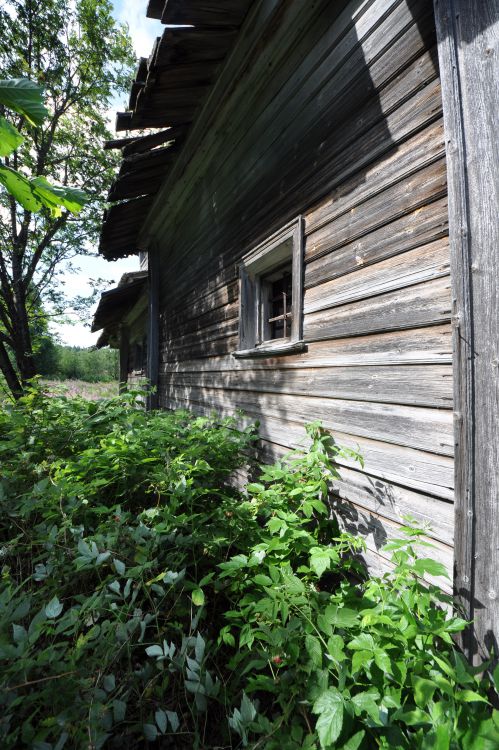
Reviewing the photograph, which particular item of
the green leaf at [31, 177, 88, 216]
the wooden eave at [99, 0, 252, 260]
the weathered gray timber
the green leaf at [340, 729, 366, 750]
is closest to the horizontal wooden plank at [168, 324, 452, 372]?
the weathered gray timber

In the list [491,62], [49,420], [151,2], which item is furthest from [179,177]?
[491,62]

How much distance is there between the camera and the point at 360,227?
1.99m

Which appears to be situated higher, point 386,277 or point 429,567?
point 386,277

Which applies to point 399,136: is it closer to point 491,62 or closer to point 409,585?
point 491,62

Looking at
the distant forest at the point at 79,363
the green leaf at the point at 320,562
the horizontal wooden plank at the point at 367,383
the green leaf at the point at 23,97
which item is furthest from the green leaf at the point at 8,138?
the distant forest at the point at 79,363

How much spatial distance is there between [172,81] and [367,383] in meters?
3.44

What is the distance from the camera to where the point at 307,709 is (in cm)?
127

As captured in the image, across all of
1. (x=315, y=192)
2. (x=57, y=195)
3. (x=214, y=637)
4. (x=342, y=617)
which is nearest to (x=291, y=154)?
(x=315, y=192)

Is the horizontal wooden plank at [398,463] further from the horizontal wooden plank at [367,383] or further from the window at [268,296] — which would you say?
the window at [268,296]

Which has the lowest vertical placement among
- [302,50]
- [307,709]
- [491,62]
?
[307,709]

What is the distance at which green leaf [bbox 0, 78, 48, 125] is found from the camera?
1.38 metres

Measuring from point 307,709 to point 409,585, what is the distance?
599mm

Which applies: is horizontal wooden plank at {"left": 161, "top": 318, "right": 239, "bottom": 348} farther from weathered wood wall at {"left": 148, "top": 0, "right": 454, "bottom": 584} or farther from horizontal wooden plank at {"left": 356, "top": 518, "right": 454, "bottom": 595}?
horizontal wooden plank at {"left": 356, "top": 518, "right": 454, "bottom": 595}

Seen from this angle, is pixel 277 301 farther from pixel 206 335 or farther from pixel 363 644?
pixel 363 644
